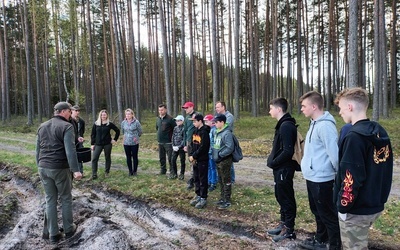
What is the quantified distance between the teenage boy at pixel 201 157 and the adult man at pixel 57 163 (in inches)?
97.0

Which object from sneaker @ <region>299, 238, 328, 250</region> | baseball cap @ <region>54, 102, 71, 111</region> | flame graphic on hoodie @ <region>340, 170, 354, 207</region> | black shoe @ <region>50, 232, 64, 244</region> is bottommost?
black shoe @ <region>50, 232, 64, 244</region>

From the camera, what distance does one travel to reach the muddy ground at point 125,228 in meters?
4.84

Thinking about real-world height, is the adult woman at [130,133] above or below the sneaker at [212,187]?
above

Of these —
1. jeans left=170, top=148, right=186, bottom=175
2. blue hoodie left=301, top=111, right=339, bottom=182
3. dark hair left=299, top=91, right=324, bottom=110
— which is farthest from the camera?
jeans left=170, top=148, right=186, bottom=175

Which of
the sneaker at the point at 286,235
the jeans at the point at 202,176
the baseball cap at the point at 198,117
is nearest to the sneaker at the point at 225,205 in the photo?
the jeans at the point at 202,176

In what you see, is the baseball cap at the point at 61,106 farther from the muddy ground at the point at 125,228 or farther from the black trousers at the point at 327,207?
the black trousers at the point at 327,207

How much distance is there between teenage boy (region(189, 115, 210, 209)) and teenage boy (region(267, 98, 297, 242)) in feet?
6.27

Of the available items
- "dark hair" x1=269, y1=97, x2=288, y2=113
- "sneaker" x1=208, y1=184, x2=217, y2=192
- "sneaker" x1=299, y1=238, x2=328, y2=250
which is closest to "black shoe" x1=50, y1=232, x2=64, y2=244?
"sneaker" x1=208, y1=184, x2=217, y2=192

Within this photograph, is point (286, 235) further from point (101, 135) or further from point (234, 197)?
point (101, 135)

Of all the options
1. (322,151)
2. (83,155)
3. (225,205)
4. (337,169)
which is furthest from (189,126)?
(337,169)

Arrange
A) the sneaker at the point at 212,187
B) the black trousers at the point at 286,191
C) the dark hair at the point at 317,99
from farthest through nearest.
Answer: the sneaker at the point at 212,187
the black trousers at the point at 286,191
the dark hair at the point at 317,99

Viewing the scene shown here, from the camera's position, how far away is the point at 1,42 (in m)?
31.5

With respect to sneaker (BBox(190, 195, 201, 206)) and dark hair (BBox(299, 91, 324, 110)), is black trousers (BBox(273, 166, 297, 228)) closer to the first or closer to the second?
dark hair (BBox(299, 91, 324, 110))

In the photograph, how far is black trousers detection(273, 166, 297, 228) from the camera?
4.76m
